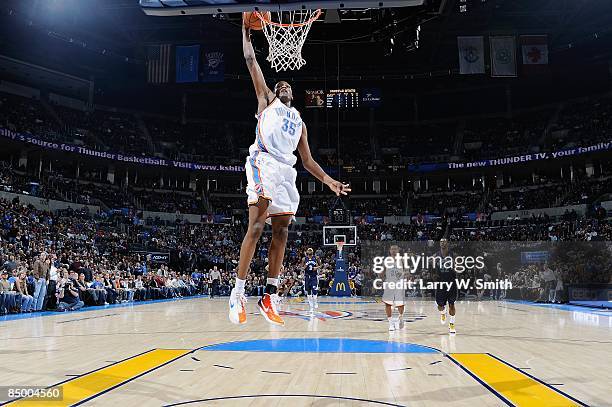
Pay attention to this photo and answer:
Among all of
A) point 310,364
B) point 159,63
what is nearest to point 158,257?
point 159,63

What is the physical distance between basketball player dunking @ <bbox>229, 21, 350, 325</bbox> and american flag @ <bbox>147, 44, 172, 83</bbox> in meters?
21.6

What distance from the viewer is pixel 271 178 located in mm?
4141

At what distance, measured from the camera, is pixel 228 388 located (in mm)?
4438

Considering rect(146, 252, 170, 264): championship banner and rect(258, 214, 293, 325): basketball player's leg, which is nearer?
rect(258, 214, 293, 325): basketball player's leg

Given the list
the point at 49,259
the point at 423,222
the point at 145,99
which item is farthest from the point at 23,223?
the point at 423,222

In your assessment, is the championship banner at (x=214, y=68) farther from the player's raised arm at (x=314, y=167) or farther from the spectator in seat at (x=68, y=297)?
the player's raised arm at (x=314, y=167)

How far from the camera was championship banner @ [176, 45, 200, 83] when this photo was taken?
24047mm

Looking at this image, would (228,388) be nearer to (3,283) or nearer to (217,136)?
(3,283)

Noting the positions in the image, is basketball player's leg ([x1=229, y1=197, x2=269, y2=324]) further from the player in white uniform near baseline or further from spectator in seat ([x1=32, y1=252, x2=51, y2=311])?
spectator in seat ([x1=32, y1=252, x2=51, y2=311])

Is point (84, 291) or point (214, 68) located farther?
point (214, 68)

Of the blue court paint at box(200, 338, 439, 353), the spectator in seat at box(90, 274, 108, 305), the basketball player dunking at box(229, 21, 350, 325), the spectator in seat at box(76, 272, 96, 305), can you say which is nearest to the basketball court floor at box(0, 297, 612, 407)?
the blue court paint at box(200, 338, 439, 353)

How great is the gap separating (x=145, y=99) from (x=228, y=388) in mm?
35956

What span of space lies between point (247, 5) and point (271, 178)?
96.3 inches

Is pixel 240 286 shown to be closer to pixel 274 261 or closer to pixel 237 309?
pixel 237 309
